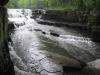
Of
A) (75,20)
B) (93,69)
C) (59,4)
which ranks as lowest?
(75,20)

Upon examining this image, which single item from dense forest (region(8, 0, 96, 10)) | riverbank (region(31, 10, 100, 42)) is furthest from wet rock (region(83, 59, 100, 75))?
dense forest (region(8, 0, 96, 10))

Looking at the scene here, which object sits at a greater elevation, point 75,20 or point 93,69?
point 93,69

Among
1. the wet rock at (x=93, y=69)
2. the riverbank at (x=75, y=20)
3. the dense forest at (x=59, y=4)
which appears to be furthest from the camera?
the dense forest at (x=59, y=4)

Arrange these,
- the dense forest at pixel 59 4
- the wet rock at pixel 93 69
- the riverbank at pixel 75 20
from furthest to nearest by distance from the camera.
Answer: the dense forest at pixel 59 4
the riverbank at pixel 75 20
the wet rock at pixel 93 69

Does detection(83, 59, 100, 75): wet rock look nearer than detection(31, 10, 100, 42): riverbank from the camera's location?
Yes

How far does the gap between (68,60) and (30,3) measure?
90.4m

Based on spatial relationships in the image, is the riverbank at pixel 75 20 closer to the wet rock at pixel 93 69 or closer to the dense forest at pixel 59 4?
the dense forest at pixel 59 4

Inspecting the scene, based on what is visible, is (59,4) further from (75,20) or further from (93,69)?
(93,69)

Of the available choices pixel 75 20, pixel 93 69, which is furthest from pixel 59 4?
pixel 93 69

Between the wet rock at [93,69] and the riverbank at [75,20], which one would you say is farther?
the riverbank at [75,20]

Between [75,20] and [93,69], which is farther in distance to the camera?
[75,20]

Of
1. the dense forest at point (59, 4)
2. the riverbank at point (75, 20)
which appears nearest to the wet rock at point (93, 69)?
the riverbank at point (75, 20)

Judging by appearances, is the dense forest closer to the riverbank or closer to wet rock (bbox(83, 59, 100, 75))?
the riverbank

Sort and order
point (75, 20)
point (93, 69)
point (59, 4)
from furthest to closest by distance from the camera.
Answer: point (59, 4) < point (75, 20) < point (93, 69)
